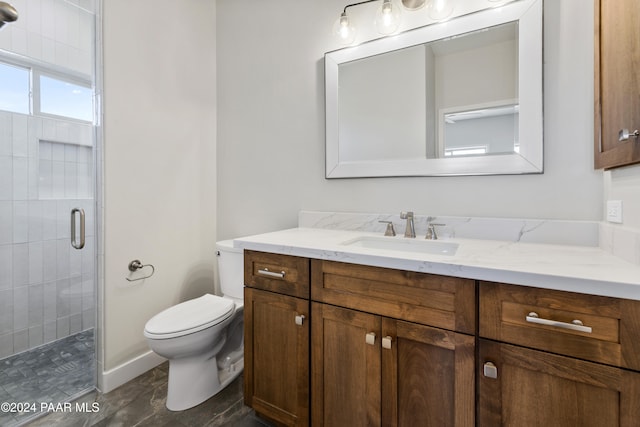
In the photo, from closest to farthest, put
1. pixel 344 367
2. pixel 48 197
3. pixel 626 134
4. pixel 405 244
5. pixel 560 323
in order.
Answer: pixel 560 323 → pixel 626 134 → pixel 344 367 → pixel 405 244 → pixel 48 197

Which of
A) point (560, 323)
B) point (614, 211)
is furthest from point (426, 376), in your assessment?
point (614, 211)

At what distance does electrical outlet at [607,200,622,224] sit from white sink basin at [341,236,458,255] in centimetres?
54

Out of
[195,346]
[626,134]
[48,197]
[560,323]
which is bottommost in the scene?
[195,346]

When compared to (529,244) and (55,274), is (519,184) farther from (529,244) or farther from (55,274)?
(55,274)

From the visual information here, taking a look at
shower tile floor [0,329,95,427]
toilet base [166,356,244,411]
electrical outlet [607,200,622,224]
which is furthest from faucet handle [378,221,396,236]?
shower tile floor [0,329,95,427]

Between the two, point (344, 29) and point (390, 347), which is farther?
point (344, 29)

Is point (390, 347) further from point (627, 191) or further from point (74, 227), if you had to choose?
point (74, 227)

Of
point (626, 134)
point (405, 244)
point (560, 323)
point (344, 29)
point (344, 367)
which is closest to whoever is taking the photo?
point (560, 323)

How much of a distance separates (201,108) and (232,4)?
824 millimetres

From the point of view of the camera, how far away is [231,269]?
196 centimetres

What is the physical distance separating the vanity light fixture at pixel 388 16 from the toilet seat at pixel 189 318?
5.69ft

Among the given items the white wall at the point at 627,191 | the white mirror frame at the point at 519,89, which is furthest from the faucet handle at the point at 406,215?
the white wall at the point at 627,191

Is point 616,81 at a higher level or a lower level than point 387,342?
higher

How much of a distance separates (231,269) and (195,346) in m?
0.53
